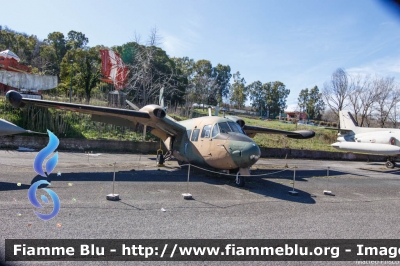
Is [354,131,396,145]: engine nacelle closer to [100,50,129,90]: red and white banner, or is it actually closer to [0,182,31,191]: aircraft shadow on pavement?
[0,182,31,191]: aircraft shadow on pavement

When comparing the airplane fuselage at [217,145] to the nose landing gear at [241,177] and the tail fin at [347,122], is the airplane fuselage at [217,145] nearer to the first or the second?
the nose landing gear at [241,177]

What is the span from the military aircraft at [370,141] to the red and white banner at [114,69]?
21.6 m

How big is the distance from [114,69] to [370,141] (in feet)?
81.3

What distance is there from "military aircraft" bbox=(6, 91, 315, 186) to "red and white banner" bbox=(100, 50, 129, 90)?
16220mm

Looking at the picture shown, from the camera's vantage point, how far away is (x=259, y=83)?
89.7m

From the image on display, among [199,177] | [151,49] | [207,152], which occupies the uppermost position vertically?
[151,49]

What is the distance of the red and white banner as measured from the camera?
30.5 m

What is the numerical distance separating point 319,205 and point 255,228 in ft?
11.8

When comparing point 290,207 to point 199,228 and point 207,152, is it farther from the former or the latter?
point 207,152

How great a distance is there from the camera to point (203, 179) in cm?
1246

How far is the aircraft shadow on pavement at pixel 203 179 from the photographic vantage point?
1000cm

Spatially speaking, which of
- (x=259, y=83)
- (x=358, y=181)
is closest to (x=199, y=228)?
(x=358, y=181)

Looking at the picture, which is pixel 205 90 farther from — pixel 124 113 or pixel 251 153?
pixel 251 153

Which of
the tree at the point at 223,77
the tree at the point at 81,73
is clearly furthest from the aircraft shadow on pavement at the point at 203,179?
the tree at the point at 223,77
